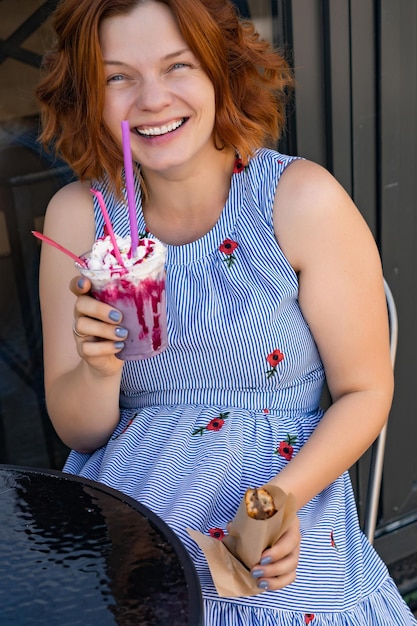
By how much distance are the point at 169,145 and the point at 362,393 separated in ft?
2.13

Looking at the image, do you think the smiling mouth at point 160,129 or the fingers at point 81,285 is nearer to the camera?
the fingers at point 81,285

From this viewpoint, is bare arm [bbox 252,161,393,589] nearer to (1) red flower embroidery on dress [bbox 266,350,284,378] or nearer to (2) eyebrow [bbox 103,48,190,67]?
(1) red flower embroidery on dress [bbox 266,350,284,378]

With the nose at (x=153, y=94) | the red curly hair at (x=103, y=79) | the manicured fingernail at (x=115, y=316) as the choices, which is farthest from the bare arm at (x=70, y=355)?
the nose at (x=153, y=94)

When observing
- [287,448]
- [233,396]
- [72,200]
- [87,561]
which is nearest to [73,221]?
[72,200]

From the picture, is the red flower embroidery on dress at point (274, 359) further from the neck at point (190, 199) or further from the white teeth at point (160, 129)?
the white teeth at point (160, 129)

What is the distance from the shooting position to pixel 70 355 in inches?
70.8

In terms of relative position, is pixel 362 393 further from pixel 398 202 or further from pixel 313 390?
pixel 398 202

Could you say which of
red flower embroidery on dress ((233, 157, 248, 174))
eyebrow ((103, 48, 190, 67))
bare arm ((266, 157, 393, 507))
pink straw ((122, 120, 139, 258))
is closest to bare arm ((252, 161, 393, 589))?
bare arm ((266, 157, 393, 507))

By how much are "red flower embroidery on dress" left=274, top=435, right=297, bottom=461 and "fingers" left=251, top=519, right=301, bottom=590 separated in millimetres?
376

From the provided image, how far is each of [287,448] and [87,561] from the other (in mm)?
645

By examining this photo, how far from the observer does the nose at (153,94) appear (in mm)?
1650

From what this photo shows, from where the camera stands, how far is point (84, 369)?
165cm

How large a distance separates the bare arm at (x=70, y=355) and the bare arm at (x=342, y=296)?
433 millimetres

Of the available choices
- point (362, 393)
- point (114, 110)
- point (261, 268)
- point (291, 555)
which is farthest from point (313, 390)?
point (114, 110)
